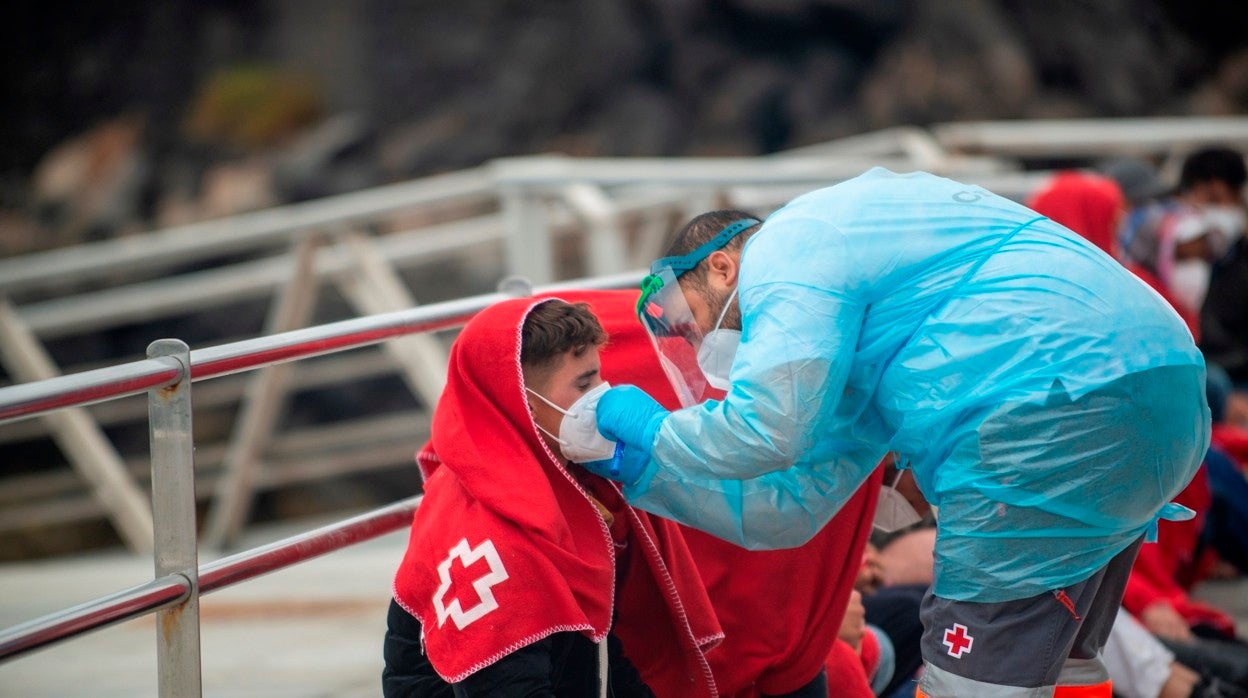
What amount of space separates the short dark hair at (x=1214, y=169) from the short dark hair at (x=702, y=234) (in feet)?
12.8

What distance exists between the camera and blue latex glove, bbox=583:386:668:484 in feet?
6.09

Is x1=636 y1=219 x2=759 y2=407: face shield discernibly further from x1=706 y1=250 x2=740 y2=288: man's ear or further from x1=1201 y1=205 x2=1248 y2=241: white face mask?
x1=1201 y1=205 x2=1248 y2=241: white face mask

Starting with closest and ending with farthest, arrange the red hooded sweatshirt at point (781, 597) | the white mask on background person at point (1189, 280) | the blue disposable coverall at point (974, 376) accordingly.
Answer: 1. the blue disposable coverall at point (974, 376)
2. the red hooded sweatshirt at point (781, 597)
3. the white mask on background person at point (1189, 280)

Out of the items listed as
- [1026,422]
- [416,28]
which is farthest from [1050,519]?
[416,28]

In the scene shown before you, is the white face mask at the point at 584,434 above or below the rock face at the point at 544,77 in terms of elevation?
below

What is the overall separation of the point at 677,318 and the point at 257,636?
85.4 inches

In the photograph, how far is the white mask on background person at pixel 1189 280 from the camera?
4.68 m

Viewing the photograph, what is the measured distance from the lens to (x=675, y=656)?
7.13ft

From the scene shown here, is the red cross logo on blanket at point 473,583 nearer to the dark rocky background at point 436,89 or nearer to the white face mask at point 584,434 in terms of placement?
the white face mask at point 584,434

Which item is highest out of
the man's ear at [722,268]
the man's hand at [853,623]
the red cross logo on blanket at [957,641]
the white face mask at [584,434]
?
the man's ear at [722,268]

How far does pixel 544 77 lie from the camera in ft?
65.9

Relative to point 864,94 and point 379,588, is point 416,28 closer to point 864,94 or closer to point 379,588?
point 864,94

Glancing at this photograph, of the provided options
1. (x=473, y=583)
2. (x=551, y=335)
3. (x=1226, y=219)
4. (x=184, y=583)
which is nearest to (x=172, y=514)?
(x=184, y=583)

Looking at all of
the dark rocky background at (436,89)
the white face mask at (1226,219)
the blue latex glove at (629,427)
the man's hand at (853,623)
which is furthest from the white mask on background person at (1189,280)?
the dark rocky background at (436,89)
